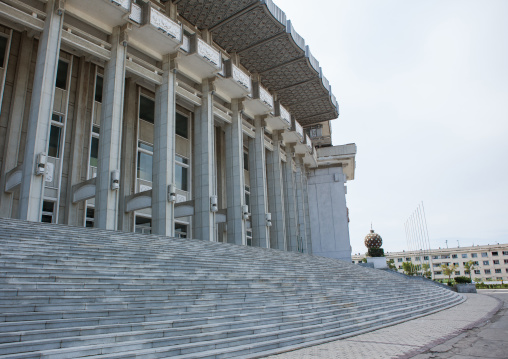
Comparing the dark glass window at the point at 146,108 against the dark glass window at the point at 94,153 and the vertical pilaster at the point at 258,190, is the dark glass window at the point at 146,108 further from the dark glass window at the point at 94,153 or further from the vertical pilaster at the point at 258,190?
the vertical pilaster at the point at 258,190

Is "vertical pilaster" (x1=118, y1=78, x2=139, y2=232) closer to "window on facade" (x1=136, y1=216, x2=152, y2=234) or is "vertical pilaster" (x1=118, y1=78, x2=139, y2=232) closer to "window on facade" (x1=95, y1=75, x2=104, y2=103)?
"window on facade" (x1=136, y1=216, x2=152, y2=234)

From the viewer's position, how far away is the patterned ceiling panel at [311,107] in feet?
108

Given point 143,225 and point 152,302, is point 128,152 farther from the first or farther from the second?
point 152,302

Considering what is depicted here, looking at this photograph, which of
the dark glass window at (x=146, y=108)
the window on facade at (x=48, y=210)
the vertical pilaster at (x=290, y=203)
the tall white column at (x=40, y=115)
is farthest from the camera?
the vertical pilaster at (x=290, y=203)

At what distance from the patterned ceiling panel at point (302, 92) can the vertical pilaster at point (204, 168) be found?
10104 mm

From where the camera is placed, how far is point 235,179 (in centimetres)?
2328

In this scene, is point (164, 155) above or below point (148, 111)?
below

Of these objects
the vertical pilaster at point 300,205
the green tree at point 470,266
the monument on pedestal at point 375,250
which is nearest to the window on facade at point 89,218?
the vertical pilaster at point 300,205

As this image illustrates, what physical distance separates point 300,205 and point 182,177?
13.2m

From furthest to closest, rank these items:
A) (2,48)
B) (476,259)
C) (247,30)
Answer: (476,259) < (247,30) < (2,48)

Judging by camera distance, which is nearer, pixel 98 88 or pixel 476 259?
pixel 98 88

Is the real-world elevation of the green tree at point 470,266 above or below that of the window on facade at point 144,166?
below

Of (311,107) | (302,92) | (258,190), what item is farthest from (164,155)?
(311,107)

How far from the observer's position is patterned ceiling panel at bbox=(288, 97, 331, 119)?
32938 millimetres
